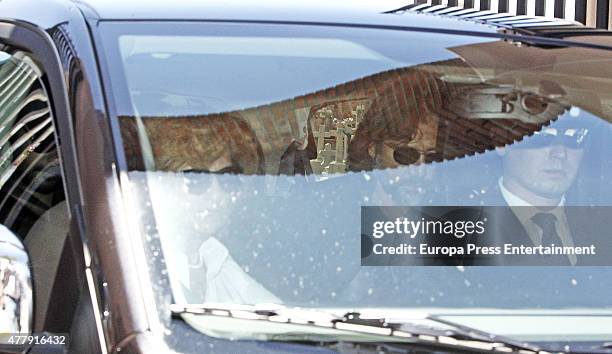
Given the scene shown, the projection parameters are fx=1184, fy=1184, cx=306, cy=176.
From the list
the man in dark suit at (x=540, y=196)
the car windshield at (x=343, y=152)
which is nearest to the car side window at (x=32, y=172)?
the car windshield at (x=343, y=152)

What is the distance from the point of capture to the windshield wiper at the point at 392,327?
1.92m

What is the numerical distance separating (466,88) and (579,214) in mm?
347

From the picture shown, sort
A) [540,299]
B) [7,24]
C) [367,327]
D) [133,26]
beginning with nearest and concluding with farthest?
[367,327], [540,299], [133,26], [7,24]

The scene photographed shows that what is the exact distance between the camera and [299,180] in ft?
7.57

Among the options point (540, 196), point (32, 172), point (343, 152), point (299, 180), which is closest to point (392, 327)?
point (299, 180)

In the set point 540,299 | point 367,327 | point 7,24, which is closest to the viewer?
point 367,327

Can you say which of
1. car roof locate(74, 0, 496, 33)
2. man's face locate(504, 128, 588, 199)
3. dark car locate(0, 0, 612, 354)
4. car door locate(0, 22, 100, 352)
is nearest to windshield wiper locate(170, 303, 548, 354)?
dark car locate(0, 0, 612, 354)

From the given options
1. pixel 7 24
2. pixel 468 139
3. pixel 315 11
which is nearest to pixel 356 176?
pixel 468 139

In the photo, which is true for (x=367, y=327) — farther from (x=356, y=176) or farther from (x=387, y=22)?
(x=387, y=22)

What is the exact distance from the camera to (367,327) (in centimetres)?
197

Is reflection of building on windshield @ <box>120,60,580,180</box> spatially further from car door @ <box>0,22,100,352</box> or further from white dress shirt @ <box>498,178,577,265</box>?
car door @ <box>0,22,100,352</box>

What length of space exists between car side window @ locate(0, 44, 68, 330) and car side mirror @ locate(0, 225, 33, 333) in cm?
2

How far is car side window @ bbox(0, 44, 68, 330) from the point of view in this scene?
2.12m

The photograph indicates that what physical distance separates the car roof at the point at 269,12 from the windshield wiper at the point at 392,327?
2.26 feet
